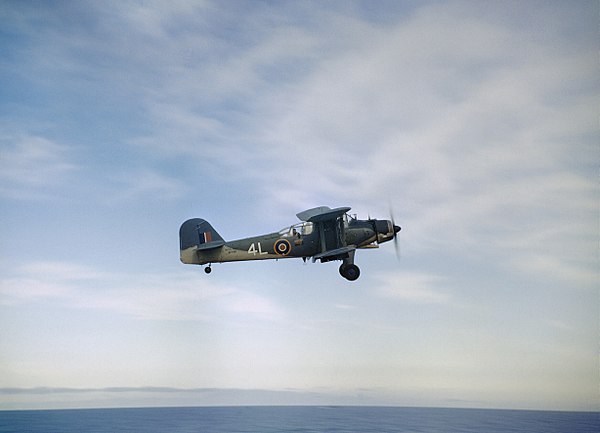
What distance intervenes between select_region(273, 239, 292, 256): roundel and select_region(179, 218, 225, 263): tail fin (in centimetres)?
327

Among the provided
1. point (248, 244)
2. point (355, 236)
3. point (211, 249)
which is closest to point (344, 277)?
point (355, 236)

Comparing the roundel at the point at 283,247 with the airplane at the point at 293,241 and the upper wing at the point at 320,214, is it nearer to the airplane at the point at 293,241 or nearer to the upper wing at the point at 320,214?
the airplane at the point at 293,241

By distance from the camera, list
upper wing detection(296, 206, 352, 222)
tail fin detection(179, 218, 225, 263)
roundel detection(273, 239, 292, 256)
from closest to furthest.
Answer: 1. upper wing detection(296, 206, 352, 222)
2. roundel detection(273, 239, 292, 256)
3. tail fin detection(179, 218, 225, 263)

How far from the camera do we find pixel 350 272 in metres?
31.1

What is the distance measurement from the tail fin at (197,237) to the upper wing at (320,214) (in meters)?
5.17

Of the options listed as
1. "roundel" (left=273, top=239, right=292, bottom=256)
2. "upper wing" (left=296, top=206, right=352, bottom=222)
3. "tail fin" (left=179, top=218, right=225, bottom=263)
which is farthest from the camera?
"tail fin" (left=179, top=218, right=225, bottom=263)

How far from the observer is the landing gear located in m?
31.1

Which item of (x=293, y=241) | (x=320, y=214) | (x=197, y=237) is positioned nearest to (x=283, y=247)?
(x=293, y=241)

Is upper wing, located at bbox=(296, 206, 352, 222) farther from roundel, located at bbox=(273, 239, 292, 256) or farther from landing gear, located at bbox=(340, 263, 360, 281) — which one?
landing gear, located at bbox=(340, 263, 360, 281)

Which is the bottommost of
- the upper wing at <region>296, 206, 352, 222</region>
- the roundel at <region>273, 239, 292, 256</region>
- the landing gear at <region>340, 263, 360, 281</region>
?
the landing gear at <region>340, 263, 360, 281</region>

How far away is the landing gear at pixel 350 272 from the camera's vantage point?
3109cm

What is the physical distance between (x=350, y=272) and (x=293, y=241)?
150 inches

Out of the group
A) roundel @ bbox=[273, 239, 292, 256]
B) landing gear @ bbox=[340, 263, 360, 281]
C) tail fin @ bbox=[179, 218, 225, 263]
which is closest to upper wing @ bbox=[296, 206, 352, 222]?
roundel @ bbox=[273, 239, 292, 256]

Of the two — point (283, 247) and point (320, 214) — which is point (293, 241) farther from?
point (320, 214)
